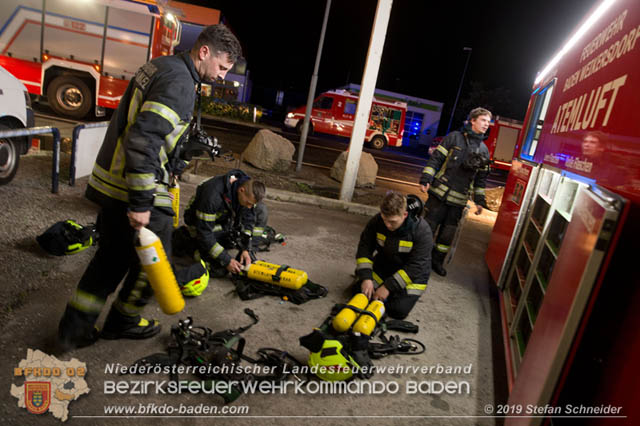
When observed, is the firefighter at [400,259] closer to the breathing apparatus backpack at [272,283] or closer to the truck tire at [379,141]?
the breathing apparatus backpack at [272,283]

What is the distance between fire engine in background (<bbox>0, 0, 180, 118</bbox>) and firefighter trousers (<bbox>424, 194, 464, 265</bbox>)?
9161 millimetres

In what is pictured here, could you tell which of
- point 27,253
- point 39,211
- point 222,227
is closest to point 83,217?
point 39,211

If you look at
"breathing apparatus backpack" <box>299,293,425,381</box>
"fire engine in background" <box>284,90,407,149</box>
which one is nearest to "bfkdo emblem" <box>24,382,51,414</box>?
"breathing apparatus backpack" <box>299,293,425,381</box>

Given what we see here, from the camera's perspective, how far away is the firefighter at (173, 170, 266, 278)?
3717 mm

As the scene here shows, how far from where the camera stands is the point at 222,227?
4.15m

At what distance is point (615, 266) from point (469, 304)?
9.05ft

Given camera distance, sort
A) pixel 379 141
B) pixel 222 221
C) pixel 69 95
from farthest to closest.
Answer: pixel 379 141 → pixel 69 95 → pixel 222 221

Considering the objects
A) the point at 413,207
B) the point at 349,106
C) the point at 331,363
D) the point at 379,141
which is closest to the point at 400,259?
the point at 413,207

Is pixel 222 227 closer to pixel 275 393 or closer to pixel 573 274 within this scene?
pixel 275 393

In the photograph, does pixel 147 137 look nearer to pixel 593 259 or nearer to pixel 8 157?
pixel 593 259

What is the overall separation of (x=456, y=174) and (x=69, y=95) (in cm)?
1049

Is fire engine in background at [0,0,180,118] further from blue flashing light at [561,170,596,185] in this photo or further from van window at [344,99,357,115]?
blue flashing light at [561,170,596,185]

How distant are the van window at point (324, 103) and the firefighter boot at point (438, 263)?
15.4m

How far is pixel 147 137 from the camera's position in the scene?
Answer: 86.0 inches
